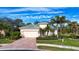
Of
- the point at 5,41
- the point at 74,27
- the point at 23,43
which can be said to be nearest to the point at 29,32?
the point at 23,43

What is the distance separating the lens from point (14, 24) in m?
3.22

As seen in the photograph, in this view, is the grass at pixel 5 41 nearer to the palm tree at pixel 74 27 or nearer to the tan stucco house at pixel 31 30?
the tan stucco house at pixel 31 30

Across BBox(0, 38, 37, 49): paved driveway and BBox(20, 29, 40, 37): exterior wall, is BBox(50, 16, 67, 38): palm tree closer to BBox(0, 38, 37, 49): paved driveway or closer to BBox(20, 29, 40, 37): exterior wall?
BBox(20, 29, 40, 37): exterior wall

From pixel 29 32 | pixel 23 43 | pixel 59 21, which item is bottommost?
pixel 23 43

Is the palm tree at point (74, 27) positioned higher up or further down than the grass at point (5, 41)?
higher up

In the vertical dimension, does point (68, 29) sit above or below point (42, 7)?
below


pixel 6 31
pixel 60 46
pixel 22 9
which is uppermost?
pixel 22 9

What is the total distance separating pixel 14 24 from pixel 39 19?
1.02ft

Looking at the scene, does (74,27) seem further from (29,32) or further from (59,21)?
(29,32)

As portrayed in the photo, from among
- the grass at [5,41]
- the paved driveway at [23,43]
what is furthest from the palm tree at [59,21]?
the grass at [5,41]

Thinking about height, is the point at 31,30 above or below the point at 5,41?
above
